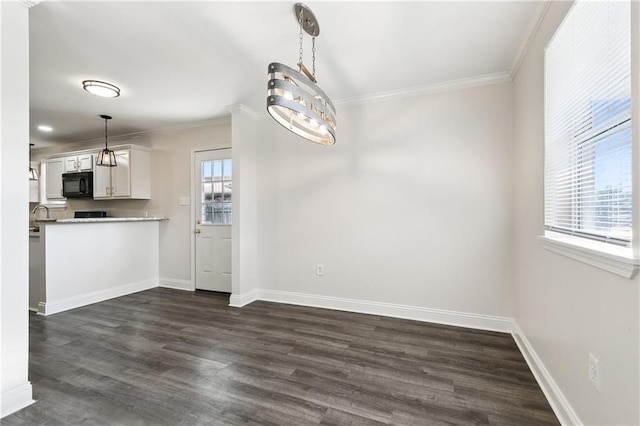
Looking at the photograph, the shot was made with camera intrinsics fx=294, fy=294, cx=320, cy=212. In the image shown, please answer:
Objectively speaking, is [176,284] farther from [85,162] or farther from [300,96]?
[300,96]

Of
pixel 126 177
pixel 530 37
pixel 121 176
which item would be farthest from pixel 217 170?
pixel 530 37

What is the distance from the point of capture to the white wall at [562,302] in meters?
1.12

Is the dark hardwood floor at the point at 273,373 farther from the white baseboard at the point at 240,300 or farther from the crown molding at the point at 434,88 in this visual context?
the crown molding at the point at 434,88

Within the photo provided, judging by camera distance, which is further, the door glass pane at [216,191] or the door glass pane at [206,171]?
the door glass pane at [206,171]

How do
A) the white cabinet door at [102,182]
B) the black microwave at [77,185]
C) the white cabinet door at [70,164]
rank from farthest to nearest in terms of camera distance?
the white cabinet door at [70,164], the black microwave at [77,185], the white cabinet door at [102,182]

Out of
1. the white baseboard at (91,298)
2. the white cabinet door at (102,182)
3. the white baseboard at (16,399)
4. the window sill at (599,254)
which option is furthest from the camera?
the white cabinet door at (102,182)

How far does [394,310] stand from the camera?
329cm

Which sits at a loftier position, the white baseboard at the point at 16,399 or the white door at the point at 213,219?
the white door at the point at 213,219

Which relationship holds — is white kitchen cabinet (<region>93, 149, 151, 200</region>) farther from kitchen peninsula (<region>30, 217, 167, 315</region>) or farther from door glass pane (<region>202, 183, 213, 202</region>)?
door glass pane (<region>202, 183, 213, 202</region>)

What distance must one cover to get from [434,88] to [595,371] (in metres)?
2.69

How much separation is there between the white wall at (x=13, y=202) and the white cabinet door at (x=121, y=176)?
3.14 m

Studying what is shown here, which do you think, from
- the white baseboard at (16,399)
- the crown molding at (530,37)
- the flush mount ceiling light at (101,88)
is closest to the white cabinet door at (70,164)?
the flush mount ceiling light at (101,88)

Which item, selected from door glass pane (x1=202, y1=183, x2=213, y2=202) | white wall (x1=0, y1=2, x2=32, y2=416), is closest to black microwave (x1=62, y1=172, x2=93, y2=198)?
door glass pane (x1=202, y1=183, x2=213, y2=202)

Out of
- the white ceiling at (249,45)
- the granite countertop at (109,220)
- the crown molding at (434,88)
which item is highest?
the white ceiling at (249,45)
